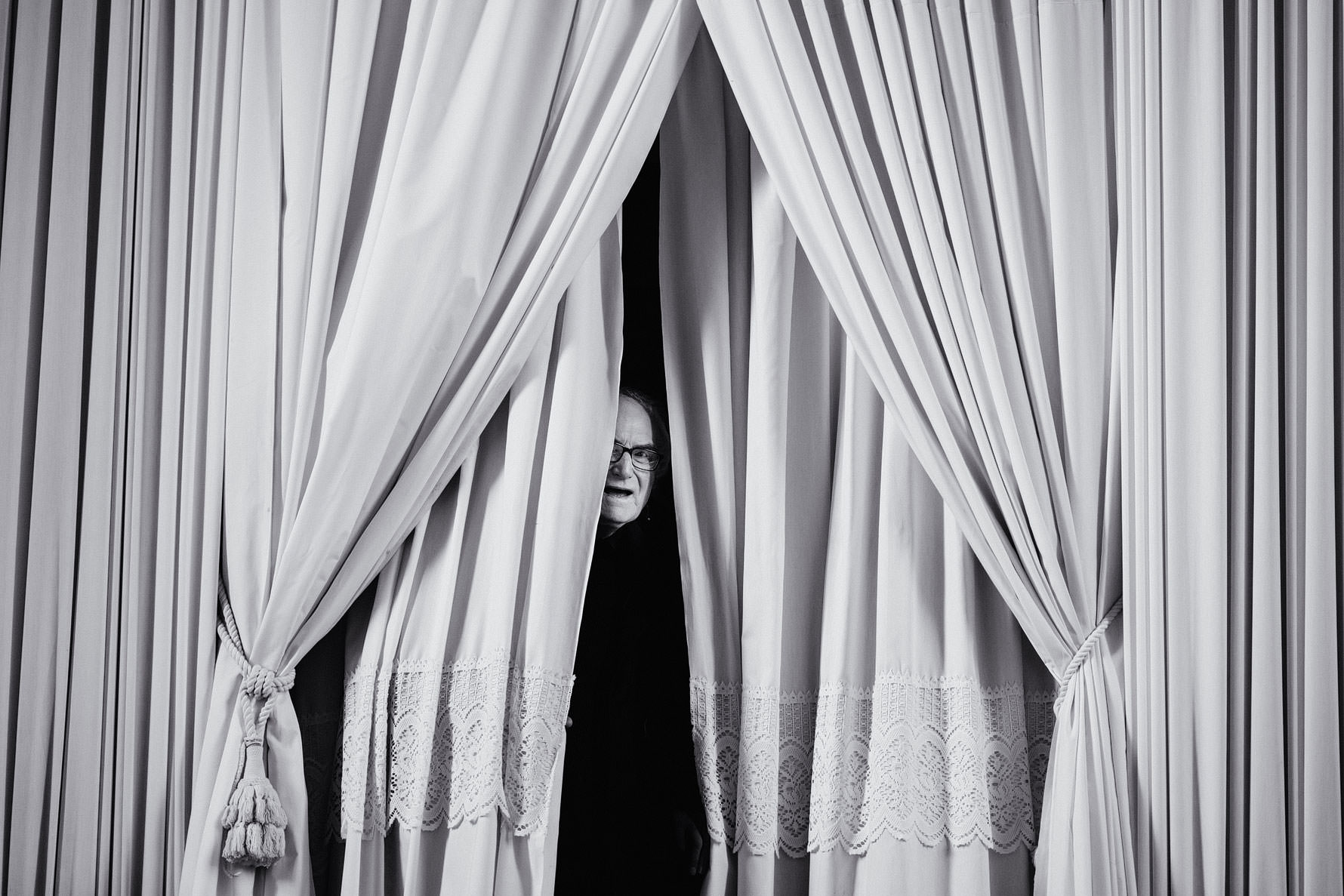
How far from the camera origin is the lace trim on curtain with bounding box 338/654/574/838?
191cm

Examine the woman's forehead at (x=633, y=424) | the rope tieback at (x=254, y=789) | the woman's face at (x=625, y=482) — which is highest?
the woman's forehead at (x=633, y=424)

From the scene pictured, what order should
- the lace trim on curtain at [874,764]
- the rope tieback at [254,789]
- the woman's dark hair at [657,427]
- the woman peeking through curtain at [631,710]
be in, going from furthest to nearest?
the woman's dark hair at [657,427], the woman peeking through curtain at [631,710], the lace trim on curtain at [874,764], the rope tieback at [254,789]

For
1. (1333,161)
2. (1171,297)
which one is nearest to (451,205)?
(1171,297)

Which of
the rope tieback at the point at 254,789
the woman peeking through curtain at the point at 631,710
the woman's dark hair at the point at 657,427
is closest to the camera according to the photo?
the rope tieback at the point at 254,789

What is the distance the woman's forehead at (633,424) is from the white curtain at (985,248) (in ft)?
1.63

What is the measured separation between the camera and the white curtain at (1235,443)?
1.84m

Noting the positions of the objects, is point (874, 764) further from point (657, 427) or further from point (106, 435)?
point (106, 435)

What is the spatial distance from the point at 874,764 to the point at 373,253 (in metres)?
1.21

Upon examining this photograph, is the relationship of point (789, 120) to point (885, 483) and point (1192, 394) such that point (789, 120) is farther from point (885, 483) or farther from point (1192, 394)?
point (1192, 394)

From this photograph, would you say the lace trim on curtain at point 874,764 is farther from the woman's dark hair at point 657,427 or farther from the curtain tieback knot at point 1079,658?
the woman's dark hair at point 657,427

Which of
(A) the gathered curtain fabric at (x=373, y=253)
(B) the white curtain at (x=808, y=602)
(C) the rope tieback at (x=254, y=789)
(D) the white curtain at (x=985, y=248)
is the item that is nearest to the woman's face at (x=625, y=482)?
(B) the white curtain at (x=808, y=602)

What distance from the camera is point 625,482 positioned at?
228 centimetres

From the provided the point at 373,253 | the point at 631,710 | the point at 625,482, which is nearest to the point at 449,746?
the point at 631,710

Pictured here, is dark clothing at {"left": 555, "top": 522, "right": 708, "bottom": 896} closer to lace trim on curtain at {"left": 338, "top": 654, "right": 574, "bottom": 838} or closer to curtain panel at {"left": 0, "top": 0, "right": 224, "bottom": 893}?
lace trim on curtain at {"left": 338, "top": 654, "right": 574, "bottom": 838}
